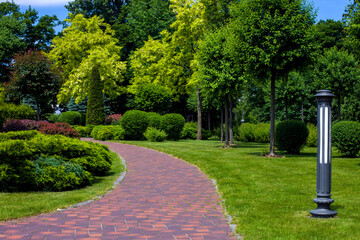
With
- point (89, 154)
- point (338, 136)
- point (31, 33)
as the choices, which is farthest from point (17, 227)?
point (31, 33)

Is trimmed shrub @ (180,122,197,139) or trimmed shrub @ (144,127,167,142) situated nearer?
trimmed shrub @ (144,127,167,142)

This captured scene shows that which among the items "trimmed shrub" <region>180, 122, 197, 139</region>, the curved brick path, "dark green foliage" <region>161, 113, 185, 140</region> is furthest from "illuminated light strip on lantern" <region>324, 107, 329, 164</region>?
"trimmed shrub" <region>180, 122, 197, 139</region>

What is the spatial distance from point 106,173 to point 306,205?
231 inches

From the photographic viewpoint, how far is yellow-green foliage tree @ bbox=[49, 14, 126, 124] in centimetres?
3472

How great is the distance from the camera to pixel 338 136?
52.2 feet

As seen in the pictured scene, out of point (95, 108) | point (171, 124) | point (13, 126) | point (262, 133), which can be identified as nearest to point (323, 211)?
point (13, 126)

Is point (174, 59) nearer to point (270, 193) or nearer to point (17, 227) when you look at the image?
point (270, 193)

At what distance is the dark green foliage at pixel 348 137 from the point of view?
15.6 m

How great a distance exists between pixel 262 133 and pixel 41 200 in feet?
72.8

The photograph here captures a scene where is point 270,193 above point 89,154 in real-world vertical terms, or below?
below

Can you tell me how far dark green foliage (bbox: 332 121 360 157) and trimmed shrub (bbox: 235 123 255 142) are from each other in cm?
1249

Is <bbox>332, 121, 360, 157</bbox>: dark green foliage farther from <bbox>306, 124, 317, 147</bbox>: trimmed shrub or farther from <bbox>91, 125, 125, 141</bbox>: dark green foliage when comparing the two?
<bbox>91, 125, 125, 141</bbox>: dark green foliage

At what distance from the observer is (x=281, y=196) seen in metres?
7.86

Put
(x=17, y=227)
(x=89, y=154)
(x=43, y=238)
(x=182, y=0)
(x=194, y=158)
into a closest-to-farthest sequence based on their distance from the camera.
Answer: (x=43, y=238)
(x=17, y=227)
(x=89, y=154)
(x=194, y=158)
(x=182, y=0)
